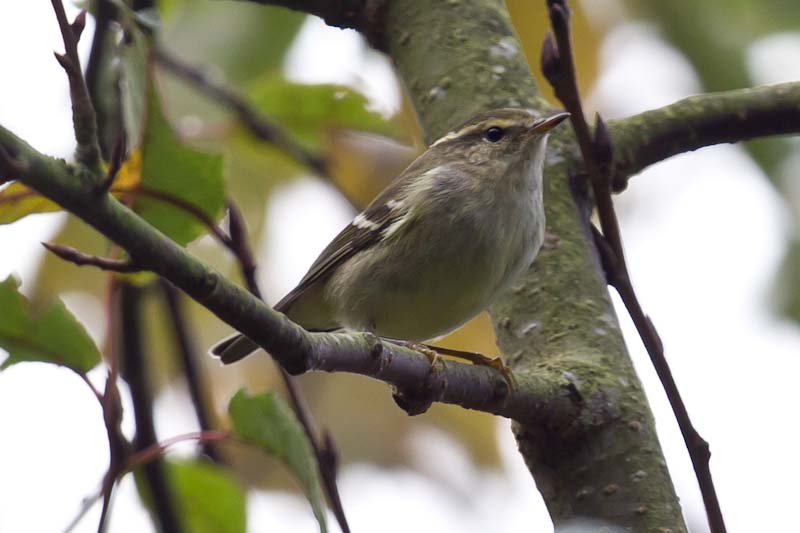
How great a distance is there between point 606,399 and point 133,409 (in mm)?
Answer: 1308

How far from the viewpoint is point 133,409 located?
2852 millimetres

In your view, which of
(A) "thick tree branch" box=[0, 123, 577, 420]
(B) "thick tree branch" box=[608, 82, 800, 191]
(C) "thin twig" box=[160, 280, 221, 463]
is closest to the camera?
(A) "thick tree branch" box=[0, 123, 577, 420]

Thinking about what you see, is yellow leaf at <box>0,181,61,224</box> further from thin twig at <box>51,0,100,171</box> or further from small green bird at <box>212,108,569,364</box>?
small green bird at <box>212,108,569,364</box>

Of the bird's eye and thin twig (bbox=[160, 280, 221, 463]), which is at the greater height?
the bird's eye

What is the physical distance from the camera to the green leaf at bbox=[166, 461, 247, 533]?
2365 millimetres

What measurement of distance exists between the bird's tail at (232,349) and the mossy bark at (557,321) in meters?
1.21

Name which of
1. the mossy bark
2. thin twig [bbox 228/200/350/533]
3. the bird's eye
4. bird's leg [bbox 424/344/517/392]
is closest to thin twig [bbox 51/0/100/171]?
thin twig [bbox 228/200/350/533]

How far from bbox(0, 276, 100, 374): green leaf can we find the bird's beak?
4.99ft

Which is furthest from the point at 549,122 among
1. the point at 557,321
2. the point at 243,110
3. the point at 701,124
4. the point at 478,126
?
the point at 243,110

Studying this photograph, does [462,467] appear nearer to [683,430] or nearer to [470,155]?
[470,155]

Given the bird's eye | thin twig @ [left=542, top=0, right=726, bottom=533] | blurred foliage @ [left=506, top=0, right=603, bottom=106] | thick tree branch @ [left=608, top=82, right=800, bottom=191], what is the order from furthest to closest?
blurred foliage @ [left=506, top=0, right=603, bottom=106] → the bird's eye → thick tree branch @ [left=608, top=82, right=800, bottom=191] → thin twig @ [left=542, top=0, right=726, bottom=533]

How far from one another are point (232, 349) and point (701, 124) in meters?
1.93

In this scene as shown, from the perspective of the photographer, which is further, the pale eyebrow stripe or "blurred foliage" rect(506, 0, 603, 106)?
"blurred foliage" rect(506, 0, 603, 106)

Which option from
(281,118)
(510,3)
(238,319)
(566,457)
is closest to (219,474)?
(566,457)
